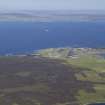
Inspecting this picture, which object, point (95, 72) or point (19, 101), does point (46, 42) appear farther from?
point (19, 101)

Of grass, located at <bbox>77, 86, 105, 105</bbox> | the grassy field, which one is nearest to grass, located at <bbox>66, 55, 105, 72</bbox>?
the grassy field

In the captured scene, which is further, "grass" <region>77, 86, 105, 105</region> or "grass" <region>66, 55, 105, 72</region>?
"grass" <region>66, 55, 105, 72</region>

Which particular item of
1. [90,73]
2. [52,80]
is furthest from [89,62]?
[52,80]

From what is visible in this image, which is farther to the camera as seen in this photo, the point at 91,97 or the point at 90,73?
the point at 90,73

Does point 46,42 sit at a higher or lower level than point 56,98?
lower

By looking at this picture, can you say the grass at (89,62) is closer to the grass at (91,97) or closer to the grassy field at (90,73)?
the grassy field at (90,73)

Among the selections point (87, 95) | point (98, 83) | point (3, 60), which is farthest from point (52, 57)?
point (87, 95)

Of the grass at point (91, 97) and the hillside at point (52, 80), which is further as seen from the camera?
the hillside at point (52, 80)

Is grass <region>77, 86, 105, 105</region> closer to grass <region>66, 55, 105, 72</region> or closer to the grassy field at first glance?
the grassy field

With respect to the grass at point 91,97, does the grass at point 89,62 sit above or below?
below

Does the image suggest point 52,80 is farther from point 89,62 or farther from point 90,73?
point 89,62

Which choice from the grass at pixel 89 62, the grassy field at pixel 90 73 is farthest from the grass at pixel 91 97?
the grass at pixel 89 62
